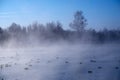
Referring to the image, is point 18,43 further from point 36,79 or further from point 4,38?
point 36,79

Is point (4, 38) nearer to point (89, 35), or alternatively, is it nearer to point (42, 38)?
point (42, 38)

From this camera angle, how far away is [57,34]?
120 ft

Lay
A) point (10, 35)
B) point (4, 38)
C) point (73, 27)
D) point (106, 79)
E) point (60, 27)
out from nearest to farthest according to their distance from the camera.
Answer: point (106, 79) < point (4, 38) < point (10, 35) < point (60, 27) < point (73, 27)

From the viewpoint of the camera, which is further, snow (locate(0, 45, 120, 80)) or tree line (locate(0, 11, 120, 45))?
tree line (locate(0, 11, 120, 45))

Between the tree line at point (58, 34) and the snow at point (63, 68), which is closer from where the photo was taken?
the snow at point (63, 68)

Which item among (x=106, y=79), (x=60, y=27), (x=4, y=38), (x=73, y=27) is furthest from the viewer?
(x=73, y=27)

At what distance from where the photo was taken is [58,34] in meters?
36.4

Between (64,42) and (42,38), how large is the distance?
476cm

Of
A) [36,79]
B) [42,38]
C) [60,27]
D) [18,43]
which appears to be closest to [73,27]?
[60,27]

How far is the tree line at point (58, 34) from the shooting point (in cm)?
3177

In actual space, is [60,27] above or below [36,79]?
above

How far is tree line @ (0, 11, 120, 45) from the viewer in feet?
104

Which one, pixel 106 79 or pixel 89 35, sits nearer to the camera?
pixel 106 79

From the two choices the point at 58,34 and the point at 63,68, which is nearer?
Result: the point at 63,68
